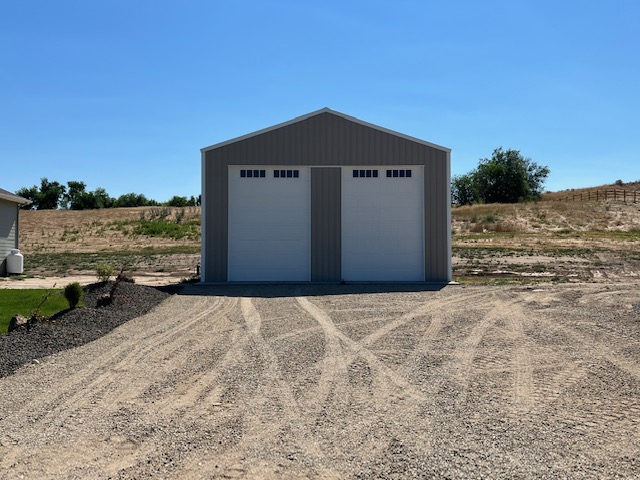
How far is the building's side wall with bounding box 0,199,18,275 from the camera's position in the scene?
63.9 feet

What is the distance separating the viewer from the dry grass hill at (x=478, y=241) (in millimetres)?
21219

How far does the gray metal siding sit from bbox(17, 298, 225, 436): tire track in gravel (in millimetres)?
6729

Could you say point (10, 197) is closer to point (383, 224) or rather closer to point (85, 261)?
point (85, 261)

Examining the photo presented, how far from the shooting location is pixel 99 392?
5.58m

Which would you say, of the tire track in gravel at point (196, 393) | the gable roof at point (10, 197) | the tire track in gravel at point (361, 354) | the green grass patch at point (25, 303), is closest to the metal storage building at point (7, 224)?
the gable roof at point (10, 197)

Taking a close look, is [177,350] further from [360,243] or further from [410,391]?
[360,243]

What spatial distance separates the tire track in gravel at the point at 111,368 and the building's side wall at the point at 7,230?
37.4ft

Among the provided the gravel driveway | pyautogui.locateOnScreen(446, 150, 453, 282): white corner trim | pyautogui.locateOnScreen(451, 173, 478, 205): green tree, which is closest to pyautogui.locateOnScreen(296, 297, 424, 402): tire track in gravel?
the gravel driveway

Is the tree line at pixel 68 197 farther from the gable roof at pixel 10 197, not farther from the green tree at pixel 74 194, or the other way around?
the gable roof at pixel 10 197

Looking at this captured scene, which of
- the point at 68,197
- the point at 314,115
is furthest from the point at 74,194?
the point at 314,115

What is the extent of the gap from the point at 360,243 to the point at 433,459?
13570 mm

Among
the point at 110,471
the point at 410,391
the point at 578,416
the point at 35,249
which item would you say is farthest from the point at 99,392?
the point at 35,249

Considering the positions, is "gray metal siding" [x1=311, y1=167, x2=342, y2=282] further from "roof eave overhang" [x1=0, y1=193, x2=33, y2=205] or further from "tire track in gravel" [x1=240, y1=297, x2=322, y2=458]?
"roof eave overhang" [x1=0, y1=193, x2=33, y2=205]

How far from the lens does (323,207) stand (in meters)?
17.3
